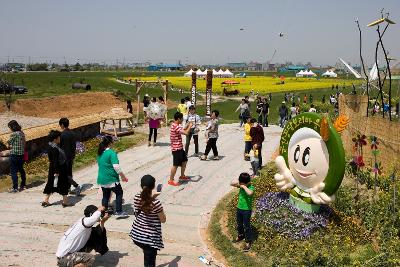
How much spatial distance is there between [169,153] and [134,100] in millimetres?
24097

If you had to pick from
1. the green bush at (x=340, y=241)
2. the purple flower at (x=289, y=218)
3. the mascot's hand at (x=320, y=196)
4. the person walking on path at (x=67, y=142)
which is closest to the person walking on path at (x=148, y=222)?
the green bush at (x=340, y=241)

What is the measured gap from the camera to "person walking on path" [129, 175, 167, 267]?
529cm

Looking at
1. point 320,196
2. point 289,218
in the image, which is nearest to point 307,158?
point 320,196

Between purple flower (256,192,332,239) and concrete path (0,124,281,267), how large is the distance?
1.19 m

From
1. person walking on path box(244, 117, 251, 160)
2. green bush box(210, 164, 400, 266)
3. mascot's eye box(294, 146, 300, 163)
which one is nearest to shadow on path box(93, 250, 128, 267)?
green bush box(210, 164, 400, 266)

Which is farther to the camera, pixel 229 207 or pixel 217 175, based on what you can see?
pixel 217 175

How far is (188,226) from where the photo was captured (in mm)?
7949

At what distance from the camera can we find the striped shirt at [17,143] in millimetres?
9414

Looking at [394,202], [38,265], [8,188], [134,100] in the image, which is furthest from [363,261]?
[134,100]

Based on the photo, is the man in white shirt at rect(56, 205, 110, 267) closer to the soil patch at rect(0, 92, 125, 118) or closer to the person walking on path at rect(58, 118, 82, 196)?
the person walking on path at rect(58, 118, 82, 196)

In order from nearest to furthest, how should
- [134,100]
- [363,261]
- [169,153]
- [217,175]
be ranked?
[363,261]
[217,175]
[169,153]
[134,100]

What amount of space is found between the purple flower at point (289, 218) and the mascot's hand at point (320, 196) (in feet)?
1.01

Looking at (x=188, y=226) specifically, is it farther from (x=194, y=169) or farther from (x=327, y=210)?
(x=194, y=169)

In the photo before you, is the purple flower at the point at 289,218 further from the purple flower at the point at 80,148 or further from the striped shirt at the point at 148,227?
the purple flower at the point at 80,148
